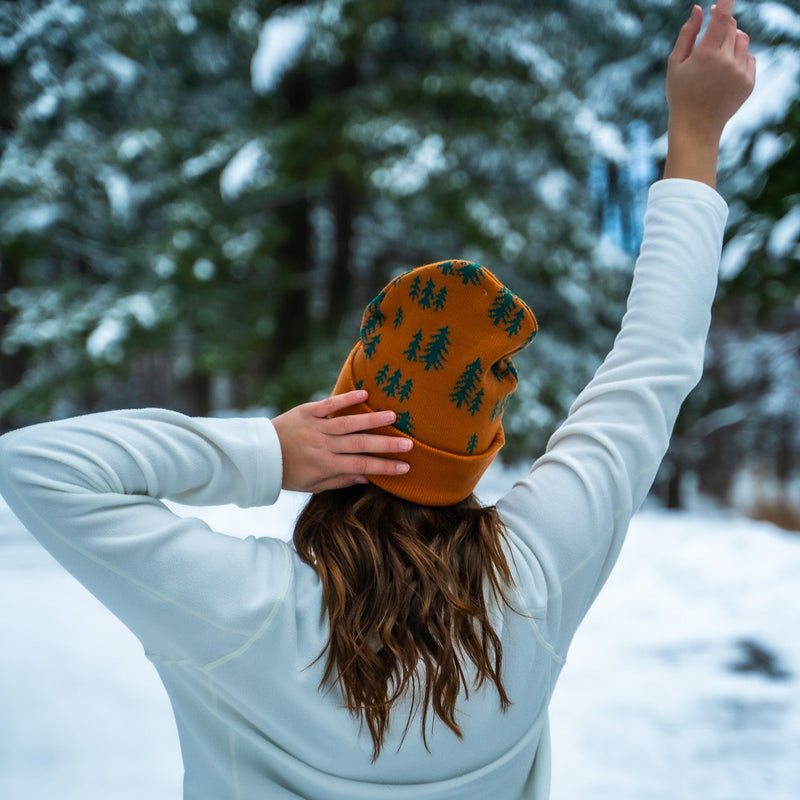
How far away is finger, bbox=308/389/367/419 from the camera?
83cm

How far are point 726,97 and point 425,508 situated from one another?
2.09ft

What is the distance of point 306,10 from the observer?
5355 mm

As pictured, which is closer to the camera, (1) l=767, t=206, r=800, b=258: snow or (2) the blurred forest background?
(1) l=767, t=206, r=800, b=258: snow

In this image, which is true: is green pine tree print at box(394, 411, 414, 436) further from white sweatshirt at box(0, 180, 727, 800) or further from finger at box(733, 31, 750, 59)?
finger at box(733, 31, 750, 59)

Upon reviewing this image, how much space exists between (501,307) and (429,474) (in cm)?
20

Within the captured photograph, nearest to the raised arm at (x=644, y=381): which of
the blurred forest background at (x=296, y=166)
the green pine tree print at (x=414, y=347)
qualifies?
the green pine tree print at (x=414, y=347)

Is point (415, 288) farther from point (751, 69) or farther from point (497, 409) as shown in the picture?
point (751, 69)

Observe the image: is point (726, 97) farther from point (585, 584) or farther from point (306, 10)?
point (306, 10)

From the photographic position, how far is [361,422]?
807mm

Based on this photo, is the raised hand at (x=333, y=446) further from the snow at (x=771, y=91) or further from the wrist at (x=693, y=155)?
the snow at (x=771, y=91)

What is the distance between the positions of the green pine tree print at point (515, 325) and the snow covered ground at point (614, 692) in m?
1.14

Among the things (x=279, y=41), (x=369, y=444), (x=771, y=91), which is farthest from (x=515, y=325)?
(x=279, y=41)

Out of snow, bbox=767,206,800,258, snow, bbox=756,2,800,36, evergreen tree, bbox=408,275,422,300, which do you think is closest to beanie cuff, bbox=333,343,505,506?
evergreen tree, bbox=408,275,422,300

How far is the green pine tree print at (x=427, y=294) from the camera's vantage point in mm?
812
